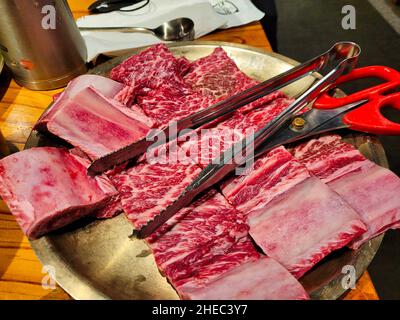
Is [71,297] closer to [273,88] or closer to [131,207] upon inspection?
[131,207]

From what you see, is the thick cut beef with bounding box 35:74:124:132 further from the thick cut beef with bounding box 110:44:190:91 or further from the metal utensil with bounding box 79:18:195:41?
the metal utensil with bounding box 79:18:195:41

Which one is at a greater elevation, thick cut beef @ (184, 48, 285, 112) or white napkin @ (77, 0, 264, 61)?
white napkin @ (77, 0, 264, 61)

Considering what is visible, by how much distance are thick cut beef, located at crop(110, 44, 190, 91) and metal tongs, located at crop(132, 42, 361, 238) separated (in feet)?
1.05

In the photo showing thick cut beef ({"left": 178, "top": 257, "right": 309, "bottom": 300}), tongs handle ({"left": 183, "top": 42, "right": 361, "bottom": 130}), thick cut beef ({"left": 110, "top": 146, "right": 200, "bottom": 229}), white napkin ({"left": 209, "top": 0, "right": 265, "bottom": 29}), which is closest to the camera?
thick cut beef ({"left": 178, "top": 257, "right": 309, "bottom": 300})

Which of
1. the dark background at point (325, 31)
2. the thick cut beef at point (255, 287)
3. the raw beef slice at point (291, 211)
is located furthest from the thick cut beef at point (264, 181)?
the dark background at point (325, 31)

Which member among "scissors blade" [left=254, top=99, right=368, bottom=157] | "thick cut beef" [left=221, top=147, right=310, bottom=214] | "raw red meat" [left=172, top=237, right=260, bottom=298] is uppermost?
"scissors blade" [left=254, top=99, right=368, bottom=157]

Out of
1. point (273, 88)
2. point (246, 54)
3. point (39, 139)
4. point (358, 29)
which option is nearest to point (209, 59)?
point (246, 54)

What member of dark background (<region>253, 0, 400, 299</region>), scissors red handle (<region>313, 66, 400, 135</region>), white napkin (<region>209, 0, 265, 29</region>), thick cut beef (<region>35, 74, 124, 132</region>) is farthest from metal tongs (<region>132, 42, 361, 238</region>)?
dark background (<region>253, 0, 400, 299</region>)

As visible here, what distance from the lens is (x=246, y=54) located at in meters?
2.12

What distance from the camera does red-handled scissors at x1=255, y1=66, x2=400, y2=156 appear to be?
1.58 meters

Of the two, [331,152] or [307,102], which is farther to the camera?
[307,102]

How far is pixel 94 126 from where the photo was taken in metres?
1.58

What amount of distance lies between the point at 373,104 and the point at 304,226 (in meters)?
0.70

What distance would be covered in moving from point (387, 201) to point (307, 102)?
574 mm
